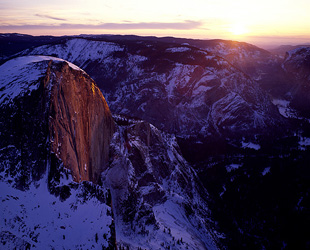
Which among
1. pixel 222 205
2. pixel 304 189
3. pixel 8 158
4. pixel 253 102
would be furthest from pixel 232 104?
pixel 8 158

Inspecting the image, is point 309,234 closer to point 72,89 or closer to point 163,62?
point 72,89

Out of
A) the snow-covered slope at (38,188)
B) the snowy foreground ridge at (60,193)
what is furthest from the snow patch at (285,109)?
the snow-covered slope at (38,188)

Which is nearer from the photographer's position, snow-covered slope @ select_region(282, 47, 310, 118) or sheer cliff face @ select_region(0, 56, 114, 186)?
sheer cliff face @ select_region(0, 56, 114, 186)

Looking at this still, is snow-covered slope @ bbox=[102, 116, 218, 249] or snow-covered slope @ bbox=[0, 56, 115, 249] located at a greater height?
snow-covered slope @ bbox=[0, 56, 115, 249]

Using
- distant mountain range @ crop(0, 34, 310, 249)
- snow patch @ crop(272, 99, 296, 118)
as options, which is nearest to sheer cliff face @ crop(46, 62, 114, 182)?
distant mountain range @ crop(0, 34, 310, 249)

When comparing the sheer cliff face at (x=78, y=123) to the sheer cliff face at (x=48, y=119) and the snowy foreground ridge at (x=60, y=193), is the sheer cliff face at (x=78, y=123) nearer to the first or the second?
the sheer cliff face at (x=48, y=119)

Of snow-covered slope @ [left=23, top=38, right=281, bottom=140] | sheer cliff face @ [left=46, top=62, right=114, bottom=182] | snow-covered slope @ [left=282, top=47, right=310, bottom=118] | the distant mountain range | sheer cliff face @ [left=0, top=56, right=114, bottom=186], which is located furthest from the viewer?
snow-covered slope @ [left=282, top=47, right=310, bottom=118]

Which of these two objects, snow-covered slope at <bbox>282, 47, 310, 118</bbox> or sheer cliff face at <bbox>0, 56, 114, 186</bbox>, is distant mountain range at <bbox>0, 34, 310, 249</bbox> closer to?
sheer cliff face at <bbox>0, 56, 114, 186</bbox>
